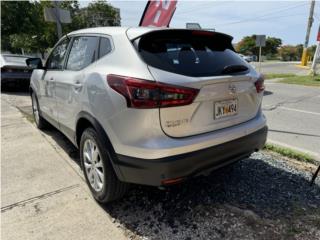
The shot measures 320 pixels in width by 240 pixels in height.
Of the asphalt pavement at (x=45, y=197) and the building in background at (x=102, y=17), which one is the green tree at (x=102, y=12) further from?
the asphalt pavement at (x=45, y=197)

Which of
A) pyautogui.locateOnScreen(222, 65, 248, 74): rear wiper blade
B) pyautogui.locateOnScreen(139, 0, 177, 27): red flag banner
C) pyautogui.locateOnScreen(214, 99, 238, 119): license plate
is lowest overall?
pyautogui.locateOnScreen(214, 99, 238, 119): license plate

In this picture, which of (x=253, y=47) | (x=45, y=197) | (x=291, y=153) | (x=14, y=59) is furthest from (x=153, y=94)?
(x=253, y=47)

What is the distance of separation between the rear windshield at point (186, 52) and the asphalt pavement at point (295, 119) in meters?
2.35

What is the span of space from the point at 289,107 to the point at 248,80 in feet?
17.6

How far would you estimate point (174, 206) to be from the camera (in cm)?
278

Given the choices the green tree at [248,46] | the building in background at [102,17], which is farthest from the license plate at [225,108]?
the green tree at [248,46]

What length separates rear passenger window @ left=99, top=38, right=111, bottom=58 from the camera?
2.67 metres

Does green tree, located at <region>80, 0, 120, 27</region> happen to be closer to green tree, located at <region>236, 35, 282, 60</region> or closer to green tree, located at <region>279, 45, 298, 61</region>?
green tree, located at <region>236, 35, 282, 60</region>

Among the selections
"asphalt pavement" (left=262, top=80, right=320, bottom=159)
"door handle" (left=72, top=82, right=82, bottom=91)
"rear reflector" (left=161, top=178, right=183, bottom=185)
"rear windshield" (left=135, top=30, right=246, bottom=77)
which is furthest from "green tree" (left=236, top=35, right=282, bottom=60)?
"rear reflector" (left=161, top=178, right=183, bottom=185)

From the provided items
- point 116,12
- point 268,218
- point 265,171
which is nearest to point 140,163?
point 268,218

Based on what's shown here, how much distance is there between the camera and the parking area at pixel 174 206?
2.44 meters

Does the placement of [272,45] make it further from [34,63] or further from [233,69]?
[233,69]

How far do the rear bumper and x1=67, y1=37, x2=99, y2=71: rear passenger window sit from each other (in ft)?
3.91

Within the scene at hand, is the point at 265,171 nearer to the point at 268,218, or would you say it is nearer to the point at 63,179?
the point at 268,218
